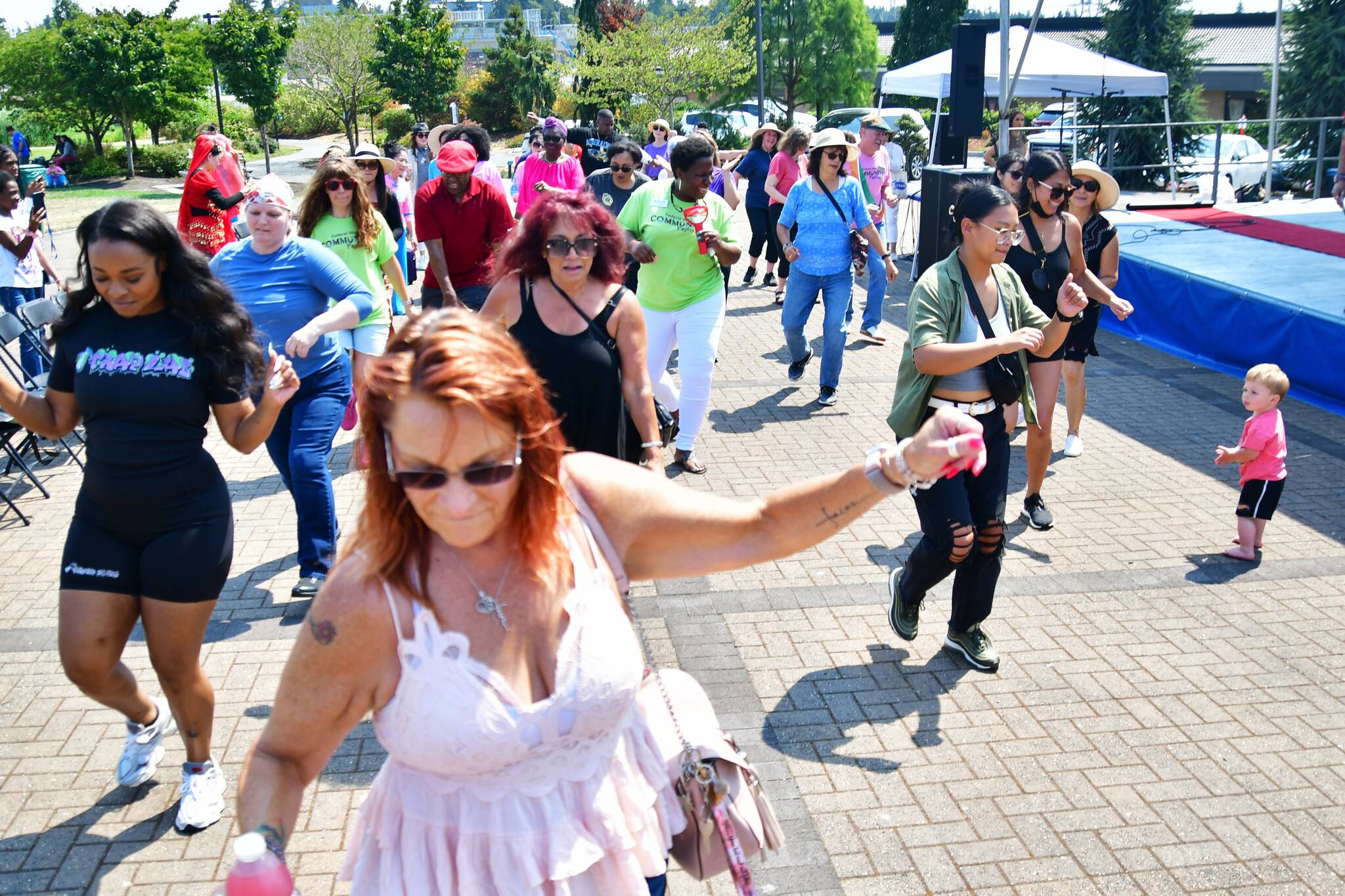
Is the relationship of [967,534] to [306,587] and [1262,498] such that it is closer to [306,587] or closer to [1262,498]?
[1262,498]

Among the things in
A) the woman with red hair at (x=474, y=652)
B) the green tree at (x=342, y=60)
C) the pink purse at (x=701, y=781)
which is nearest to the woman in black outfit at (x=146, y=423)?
the woman with red hair at (x=474, y=652)

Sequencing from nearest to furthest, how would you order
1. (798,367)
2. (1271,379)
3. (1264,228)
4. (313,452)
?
1. (313,452)
2. (1271,379)
3. (798,367)
4. (1264,228)

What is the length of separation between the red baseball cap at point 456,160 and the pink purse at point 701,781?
17.7 feet

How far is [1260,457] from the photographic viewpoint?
5945mm

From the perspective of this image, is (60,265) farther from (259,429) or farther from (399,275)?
(259,429)

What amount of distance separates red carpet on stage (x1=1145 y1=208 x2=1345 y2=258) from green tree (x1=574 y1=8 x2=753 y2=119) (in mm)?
22177

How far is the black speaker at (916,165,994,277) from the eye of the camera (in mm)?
12844

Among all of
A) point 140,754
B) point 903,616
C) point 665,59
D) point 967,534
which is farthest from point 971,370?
point 665,59

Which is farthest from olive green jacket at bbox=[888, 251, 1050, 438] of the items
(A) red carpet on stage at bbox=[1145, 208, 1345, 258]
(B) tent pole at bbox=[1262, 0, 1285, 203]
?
(B) tent pole at bbox=[1262, 0, 1285, 203]

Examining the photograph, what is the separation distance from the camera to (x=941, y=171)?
13086 mm

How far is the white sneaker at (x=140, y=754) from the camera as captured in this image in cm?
400

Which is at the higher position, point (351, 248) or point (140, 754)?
point (351, 248)

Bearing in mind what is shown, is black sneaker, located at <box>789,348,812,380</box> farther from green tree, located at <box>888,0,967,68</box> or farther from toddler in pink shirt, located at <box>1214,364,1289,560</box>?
green tree, located at <box>888,0,967,68</box>

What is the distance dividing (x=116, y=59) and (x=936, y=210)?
1029 inches
